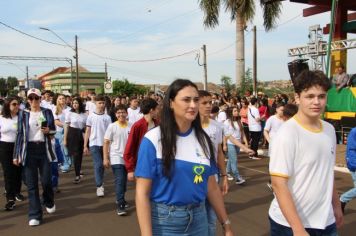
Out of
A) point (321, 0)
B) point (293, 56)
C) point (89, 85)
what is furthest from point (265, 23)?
point (89, 85)

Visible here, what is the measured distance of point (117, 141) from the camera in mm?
6883

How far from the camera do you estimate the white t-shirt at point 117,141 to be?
6.78 meters

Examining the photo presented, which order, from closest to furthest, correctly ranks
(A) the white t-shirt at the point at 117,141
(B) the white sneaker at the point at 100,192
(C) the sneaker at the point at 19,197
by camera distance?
(A) the white t-shirt at the point at 117,141 < (C) the sneaker at the point at 19,197 < (B) the white sneaker at the point at 100,192

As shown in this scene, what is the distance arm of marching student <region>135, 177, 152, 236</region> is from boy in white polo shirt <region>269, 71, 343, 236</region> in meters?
0.81

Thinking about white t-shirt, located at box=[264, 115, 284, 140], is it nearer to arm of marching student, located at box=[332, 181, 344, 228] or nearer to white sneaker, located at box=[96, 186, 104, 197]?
white sneaker, located at box=[96, 186, 104, 197]

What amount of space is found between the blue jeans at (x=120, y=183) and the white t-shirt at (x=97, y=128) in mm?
1357

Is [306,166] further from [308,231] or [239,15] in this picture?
[239,15]

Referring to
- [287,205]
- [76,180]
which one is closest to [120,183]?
[76,180]

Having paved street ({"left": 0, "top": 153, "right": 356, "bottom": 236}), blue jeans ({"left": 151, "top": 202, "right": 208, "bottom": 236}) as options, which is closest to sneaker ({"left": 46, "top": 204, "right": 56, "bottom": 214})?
paved street ({"left": 0, "top": 153, "right": 356, "bottom": 236})

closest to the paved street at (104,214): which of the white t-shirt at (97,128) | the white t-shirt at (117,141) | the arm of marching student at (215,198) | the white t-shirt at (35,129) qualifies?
the white t-shirt at (117,141)

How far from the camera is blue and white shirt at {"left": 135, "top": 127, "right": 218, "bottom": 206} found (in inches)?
105

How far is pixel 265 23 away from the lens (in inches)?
944

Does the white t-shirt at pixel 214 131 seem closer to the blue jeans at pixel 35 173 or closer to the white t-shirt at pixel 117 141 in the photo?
the white t-shirt at pixel 117 141

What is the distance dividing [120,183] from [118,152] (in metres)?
0.48
